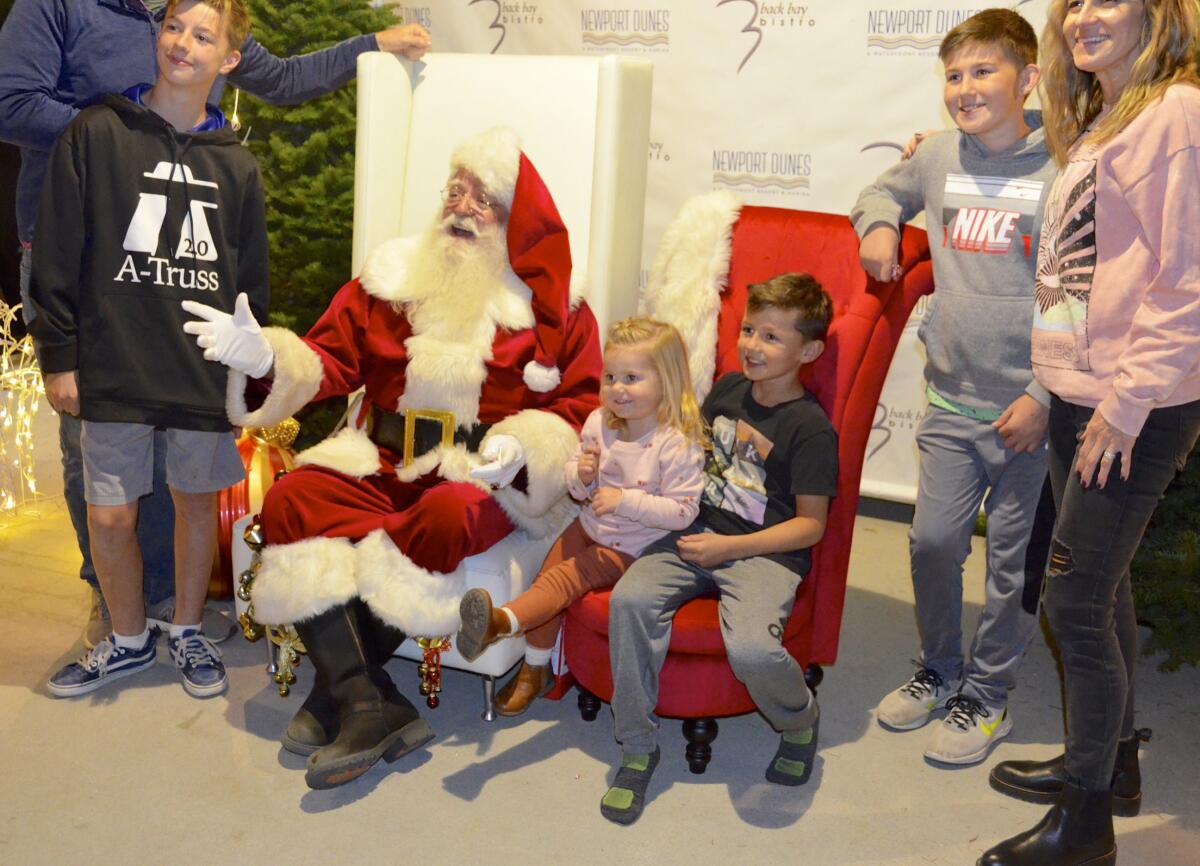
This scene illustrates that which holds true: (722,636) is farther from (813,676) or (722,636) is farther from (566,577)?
(813,676)

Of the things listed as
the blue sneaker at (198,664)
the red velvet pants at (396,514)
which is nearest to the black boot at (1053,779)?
the red velvet pants at (396,514)

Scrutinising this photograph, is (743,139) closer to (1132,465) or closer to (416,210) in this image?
(416,210)

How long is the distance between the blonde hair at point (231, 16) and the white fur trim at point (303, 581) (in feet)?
4.29

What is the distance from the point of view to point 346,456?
9.91 feet

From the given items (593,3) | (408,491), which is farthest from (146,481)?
(593,3)

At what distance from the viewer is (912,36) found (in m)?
4.23

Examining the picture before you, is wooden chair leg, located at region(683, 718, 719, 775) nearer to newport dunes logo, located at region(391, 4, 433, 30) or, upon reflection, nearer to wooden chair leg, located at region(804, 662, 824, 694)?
wooden chair leg, located at region(804, 662, 824, 694)

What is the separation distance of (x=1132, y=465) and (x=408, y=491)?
1.72 m

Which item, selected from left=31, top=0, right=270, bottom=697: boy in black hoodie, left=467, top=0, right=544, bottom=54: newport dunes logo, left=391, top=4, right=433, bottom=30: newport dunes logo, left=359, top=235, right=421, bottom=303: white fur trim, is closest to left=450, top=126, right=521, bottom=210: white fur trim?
left=359, top=235, right=421, bottom=303: white fur trim

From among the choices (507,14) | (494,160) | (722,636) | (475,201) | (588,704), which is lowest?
(588,704)

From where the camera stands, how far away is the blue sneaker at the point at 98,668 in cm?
306

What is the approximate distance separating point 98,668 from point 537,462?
1.34 meters

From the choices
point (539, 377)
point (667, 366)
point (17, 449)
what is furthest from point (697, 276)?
point (17, 449)

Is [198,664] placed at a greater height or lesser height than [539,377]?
lesser
